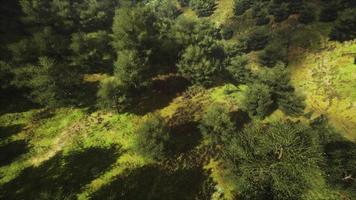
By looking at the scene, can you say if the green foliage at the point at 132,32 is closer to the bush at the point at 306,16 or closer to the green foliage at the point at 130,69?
the green foliage at the point at 130,69

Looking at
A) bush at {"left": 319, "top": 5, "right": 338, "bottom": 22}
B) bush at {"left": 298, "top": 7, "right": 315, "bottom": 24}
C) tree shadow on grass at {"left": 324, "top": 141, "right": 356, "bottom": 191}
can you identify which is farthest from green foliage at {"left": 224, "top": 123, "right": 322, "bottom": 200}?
bush at {"left": 298, "top": 7, "right": 315, "bottom": 24}

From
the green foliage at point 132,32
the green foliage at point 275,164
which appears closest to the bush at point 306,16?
the green foliage at point 132,32

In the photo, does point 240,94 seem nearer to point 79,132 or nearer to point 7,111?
point 79,132

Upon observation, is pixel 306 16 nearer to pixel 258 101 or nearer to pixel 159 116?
pixel 258 101

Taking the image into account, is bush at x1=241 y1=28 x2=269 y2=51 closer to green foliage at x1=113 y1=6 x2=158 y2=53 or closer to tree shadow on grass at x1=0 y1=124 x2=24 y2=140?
green foliage at x1=113 y1=6 x2=158 y2=53

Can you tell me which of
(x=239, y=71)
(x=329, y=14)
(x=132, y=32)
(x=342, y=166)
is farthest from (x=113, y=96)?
(x=329, y=14)
